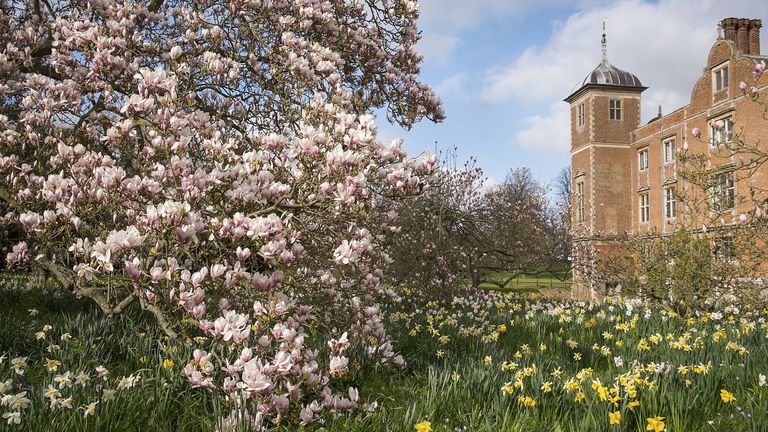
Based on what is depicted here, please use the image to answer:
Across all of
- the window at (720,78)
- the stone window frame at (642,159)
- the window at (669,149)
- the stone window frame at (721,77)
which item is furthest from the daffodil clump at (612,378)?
the stone window frame at (642,159)

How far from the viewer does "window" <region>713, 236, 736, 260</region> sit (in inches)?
395

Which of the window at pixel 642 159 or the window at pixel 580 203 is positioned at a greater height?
the window at pixel 642 159

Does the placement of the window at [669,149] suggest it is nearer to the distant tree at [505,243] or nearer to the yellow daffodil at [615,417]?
the distant tree at [505,243]

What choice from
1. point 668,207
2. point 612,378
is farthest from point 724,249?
point 668,207

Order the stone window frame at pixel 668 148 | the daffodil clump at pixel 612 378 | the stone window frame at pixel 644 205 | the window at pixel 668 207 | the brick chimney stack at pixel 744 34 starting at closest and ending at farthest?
the daffodil clump at pixel 612 378 → the brick chimney stack at pixel 744 34 → the window at pixel 668 207 → the stone window frame at pixel 668 148 → the stone window frame at pixel 644 205

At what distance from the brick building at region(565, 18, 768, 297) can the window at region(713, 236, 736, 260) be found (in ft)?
59.0

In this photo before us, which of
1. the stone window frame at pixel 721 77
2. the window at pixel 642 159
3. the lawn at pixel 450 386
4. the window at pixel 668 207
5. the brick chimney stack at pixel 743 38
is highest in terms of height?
the brick chimney stack at pixel 743 38

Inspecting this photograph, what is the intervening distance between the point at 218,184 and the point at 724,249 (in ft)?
31.8

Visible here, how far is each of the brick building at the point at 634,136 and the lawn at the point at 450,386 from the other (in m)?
24.4

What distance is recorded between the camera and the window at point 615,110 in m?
35.6

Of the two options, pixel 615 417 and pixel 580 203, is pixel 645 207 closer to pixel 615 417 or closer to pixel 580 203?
pixel 580 203

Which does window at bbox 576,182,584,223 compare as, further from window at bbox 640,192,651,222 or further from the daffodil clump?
the daffodil clump

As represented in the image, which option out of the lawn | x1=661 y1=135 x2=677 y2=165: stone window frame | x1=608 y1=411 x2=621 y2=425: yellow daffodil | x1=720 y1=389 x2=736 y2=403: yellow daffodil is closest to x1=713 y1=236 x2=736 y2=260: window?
the lawn

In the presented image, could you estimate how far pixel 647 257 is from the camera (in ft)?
36.0
